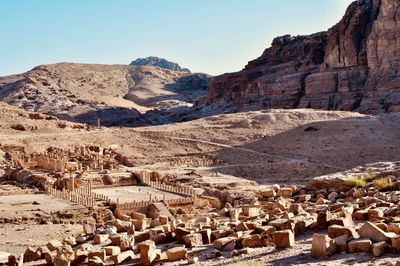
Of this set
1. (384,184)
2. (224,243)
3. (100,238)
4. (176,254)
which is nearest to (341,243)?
(224,243)

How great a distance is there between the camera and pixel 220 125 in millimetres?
47781

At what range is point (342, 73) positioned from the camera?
218ft

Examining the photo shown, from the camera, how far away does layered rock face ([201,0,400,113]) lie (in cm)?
6197

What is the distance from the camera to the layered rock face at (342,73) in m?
62.0

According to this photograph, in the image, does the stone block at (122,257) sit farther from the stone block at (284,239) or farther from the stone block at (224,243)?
the stone block at (284,239)

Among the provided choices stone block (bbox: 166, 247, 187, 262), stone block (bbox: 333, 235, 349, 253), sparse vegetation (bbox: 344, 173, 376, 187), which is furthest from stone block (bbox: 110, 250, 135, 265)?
sparse vegetation (bbox: 344, 173, 376, 187)

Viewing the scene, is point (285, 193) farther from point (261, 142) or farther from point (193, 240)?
point (261, 142)

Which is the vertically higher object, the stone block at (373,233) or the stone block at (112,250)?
the stone block at (373,233)

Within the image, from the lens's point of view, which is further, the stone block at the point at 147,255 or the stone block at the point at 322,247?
the stone block at the point at 147,255

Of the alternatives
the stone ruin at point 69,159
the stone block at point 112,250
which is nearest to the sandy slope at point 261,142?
the stone ruin at point 69,159

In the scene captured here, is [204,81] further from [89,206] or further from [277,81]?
[89,206]

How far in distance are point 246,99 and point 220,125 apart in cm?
2665

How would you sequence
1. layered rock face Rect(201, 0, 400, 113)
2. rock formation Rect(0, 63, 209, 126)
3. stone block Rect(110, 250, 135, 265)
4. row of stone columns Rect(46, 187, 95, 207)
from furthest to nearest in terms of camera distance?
rock formation Rect(0, 63, 209, 126) → layered rock face Rect(201, 0, 400, 113) → row of stone columns Rect(46, 187, 95, 207) → stone block Rect(110, 250, 135, 265)

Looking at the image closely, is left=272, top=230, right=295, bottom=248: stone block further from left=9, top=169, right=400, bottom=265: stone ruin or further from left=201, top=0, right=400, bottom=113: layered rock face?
left=201, top=0, right=400, bottom=113: layered rock face
